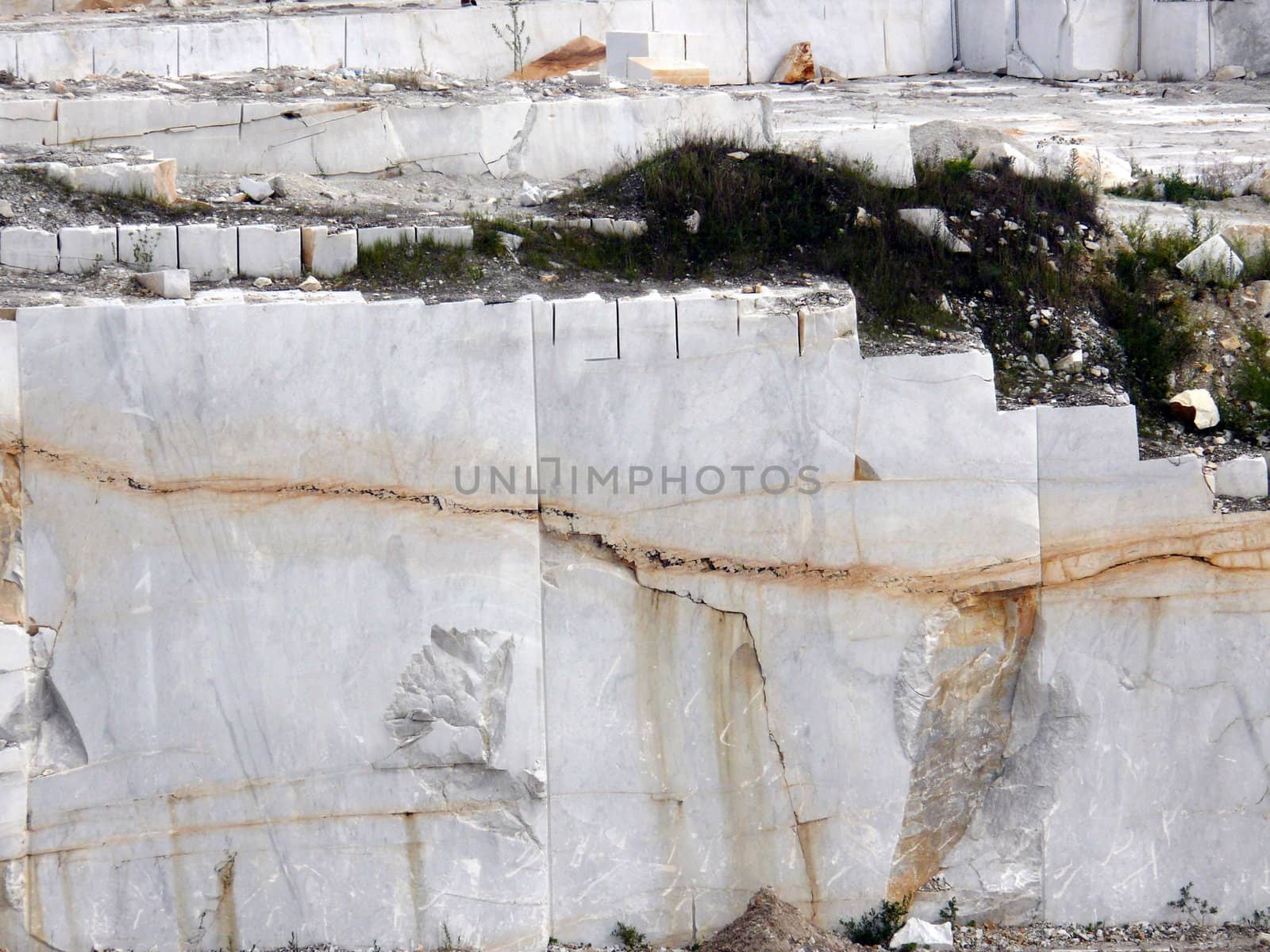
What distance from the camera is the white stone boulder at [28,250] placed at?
5.64m

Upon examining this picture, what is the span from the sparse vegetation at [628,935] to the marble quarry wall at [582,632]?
3.2 inches

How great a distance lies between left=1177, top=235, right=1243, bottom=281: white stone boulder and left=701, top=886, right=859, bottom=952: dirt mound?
→ 131 inches

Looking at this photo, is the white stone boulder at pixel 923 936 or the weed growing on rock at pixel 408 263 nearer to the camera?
the white stone boulder at pixel 923 936

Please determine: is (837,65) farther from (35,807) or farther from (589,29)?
(35,807)

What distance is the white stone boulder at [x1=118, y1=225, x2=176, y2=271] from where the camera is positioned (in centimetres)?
564

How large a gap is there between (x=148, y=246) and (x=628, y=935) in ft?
11.2

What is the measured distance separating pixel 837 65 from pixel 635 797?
8936mm

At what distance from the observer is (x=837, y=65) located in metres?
A: 12.5

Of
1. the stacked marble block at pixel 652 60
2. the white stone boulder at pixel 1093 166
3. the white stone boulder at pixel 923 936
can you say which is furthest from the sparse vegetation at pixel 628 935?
the stacked marble block at pixel 652 60

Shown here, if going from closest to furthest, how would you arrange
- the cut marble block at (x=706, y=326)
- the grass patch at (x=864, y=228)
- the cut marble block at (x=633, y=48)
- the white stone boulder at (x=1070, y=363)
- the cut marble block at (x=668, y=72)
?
the cut marble block at (x=706, y=326) → the white stone boulder at (x=1070, y=363) → the grass patch at (x=864, y=228) → the cut marble block at (x=668, y=72) → the cut marble block at (x=633, y=48)

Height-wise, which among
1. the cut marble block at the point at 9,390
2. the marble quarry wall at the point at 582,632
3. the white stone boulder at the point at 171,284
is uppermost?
the white stone boulder at the point at 171,284

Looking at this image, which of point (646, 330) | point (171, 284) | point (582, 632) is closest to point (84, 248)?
point (171, 284)

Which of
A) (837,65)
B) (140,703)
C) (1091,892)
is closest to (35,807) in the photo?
(140,703)

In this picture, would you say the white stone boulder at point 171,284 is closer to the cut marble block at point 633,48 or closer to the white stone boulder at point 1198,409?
the white stone boulder at point 1198,409
